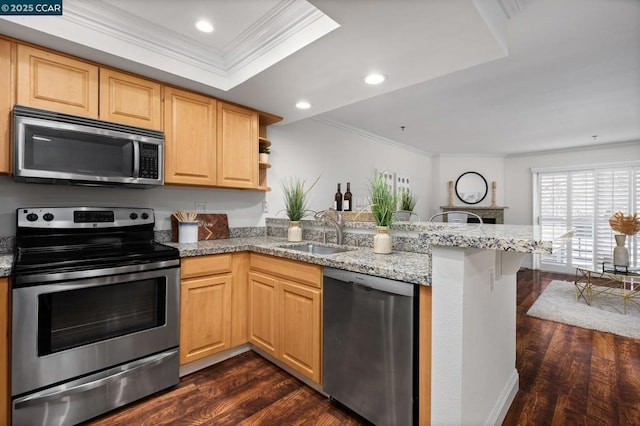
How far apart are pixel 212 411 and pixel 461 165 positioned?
6342 mm

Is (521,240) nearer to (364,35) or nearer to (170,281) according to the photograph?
(364,35)

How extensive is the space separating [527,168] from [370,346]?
6.32 m

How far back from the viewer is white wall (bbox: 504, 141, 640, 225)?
5.50m

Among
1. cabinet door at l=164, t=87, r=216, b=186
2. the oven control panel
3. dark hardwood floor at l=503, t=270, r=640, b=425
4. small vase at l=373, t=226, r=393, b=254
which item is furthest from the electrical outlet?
the oven control panel

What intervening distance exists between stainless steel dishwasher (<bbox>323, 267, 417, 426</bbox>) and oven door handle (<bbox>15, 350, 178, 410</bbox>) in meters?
1.07

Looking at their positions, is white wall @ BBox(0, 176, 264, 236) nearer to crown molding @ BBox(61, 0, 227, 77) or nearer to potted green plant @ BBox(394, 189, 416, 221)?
crown molding @ BBox(61, 0, 227, 77)

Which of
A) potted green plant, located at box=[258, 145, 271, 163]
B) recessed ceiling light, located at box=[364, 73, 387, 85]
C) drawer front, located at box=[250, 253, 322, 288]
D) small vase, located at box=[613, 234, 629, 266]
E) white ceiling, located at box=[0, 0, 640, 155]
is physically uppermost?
white ceiling, located at box=[0, 0, 640, 155]

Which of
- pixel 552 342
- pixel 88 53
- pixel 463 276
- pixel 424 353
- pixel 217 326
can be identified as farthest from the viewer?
pixel 552 342

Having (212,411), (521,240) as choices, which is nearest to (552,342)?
(521,240)

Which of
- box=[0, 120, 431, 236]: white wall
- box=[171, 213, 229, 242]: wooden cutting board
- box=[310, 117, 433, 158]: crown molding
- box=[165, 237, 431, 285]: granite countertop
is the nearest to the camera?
box=[165, 237, 431, 285]: granite countertop

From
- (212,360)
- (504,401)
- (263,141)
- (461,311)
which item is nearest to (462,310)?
(461,311)

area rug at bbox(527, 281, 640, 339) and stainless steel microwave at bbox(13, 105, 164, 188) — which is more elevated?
stainless steel microwave at bbox(13, 105, 164, 188)

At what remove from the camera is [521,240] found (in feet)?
3.44

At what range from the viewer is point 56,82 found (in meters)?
1.87
